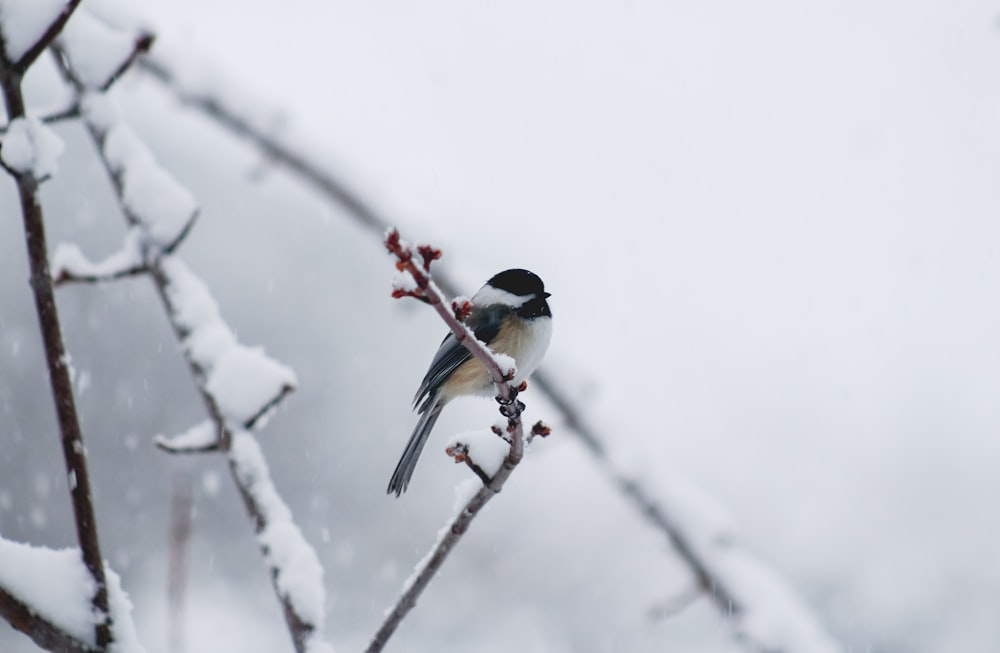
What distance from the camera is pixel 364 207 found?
3092mm

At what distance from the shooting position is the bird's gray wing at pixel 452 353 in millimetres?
3494

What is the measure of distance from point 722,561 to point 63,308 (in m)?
6.19

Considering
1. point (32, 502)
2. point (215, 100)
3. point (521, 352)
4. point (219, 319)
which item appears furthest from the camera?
point (32, 502)

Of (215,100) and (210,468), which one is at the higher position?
(215,100)

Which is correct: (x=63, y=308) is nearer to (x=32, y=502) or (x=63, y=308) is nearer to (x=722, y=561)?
(x=32, y=502)

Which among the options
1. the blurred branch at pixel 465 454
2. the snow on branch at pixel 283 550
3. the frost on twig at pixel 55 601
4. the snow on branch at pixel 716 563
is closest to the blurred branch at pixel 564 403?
the snow on branch at pixel 716 563

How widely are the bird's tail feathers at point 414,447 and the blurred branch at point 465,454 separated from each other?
1.24 m

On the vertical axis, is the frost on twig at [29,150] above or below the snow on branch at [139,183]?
below

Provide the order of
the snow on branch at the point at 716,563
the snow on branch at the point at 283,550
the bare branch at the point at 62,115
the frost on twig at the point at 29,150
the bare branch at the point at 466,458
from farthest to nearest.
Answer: the snow on branch at the point at 716,563, the bare branch at the point at 466,458, the bare branch at the point at 62,115, the snow on branch at the point at 283,550, the frost on twig at the point at 29,150

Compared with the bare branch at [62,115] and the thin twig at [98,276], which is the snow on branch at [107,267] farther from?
the bare branch at [62,115]

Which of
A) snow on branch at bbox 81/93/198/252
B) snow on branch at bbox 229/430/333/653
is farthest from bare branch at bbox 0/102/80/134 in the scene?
snow on branch at bbox 229/430/333/653

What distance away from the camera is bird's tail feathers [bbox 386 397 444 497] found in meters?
3.04

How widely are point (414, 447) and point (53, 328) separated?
2166 millimetres


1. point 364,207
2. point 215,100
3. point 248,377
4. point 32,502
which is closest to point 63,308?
point 32,502
